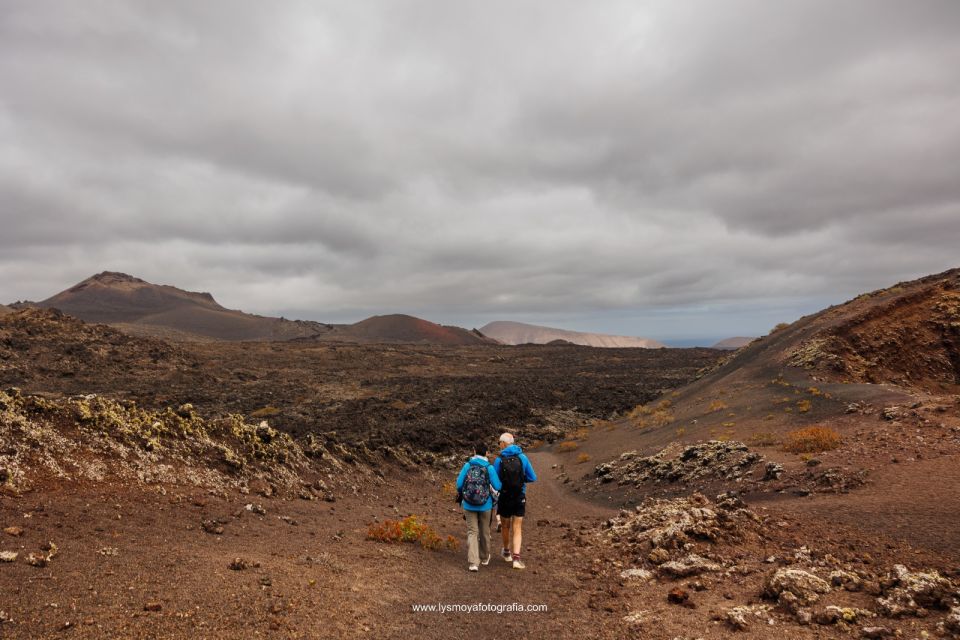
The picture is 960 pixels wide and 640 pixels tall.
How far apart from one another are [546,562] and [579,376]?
51.7 m

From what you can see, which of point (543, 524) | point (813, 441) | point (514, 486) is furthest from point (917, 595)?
point (813, 441)

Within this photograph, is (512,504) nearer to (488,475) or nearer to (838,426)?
(488,475)

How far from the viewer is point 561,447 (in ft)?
81.7

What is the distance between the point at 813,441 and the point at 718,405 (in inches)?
395

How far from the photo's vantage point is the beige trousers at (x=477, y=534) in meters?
8.38

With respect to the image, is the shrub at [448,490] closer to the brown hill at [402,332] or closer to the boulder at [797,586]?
the boulder at [797,586]

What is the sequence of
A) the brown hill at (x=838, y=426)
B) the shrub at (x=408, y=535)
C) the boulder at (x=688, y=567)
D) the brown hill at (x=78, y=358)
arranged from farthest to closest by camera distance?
the brown hill at (x=78, y=358)
the shrub at (x=408, y=535)
the brown hill at (x=838, y=426)
the boulder at (x=688, y=567)

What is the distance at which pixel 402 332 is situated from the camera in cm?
17925

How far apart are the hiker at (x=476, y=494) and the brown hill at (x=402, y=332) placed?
500ft

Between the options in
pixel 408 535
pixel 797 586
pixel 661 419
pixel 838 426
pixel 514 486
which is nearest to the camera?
pixel 797 586

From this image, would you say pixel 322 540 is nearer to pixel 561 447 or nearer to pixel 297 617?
pixel 297 617

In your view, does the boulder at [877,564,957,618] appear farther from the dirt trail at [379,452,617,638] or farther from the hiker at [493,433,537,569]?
the hiker at [493,433,537,569]

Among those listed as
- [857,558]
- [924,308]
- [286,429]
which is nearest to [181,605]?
[857,558]

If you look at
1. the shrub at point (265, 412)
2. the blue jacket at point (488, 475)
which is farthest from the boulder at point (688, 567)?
the shrub at point (265, 412)
